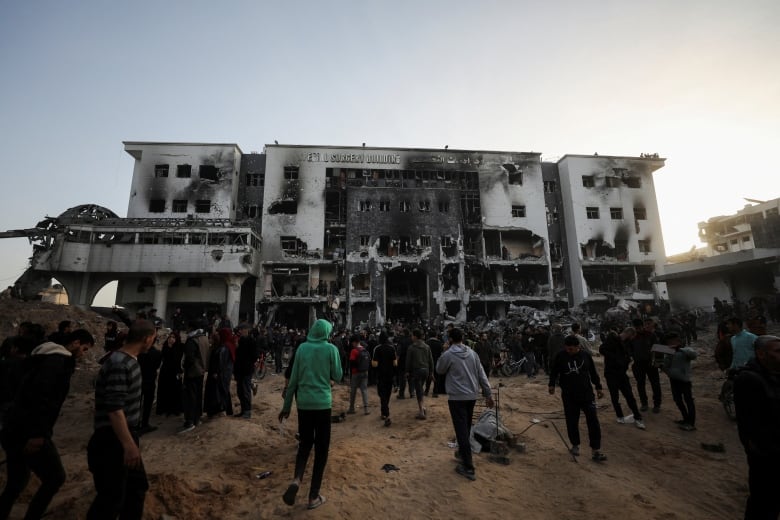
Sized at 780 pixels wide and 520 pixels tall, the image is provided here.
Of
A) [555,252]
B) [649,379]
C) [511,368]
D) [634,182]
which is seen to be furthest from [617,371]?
[634,182]

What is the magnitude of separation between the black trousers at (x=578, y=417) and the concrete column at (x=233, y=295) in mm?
27487

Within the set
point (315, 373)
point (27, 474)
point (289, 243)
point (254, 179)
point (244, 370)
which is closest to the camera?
point (27, 474)

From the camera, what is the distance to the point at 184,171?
106 feet

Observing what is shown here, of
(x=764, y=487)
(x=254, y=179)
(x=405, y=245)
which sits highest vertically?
(x=254, y=179)

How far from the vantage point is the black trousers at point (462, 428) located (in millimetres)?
4617

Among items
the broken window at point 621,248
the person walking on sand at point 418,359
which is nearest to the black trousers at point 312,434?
the person walking on sand at point 418,359

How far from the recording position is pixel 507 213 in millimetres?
33781

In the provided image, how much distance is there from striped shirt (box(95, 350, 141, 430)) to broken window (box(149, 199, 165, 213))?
113 feet

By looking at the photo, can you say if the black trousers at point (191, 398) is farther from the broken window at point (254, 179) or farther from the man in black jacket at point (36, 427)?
the broken window at point (254, 179)

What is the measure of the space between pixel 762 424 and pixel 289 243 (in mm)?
31362

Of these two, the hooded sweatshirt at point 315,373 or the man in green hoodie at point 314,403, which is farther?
the hooded sweatshirt at point 315,373

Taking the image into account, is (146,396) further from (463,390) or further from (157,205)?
(157,205)

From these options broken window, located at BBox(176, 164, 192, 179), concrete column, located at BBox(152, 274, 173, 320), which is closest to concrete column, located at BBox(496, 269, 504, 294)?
concrete column, located at BBox(152, 274, 173, 320)

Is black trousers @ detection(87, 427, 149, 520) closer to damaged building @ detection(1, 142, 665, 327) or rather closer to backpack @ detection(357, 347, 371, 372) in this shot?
backpack @ detection(357, 347, 371, 372)
